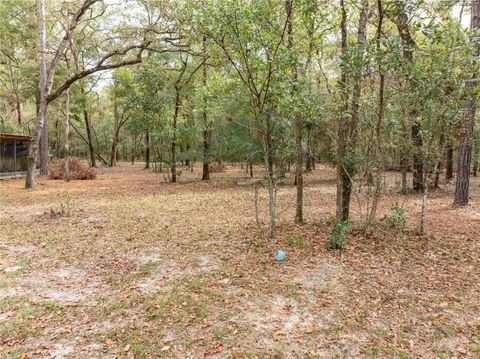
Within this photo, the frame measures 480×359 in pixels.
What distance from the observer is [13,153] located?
17141mm

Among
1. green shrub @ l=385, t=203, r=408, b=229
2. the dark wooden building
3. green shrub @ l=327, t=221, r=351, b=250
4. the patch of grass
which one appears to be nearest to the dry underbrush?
the dark wooden building

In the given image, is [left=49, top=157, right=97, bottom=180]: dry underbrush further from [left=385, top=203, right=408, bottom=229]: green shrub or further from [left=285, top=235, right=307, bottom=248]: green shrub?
[left=385, top=203, right=408, bottom=229]: green shrub

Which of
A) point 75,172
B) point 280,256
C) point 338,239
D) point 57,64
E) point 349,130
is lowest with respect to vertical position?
point 280,256

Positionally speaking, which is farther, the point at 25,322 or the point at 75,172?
the point at 75,172

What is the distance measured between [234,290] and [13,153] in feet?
61.0

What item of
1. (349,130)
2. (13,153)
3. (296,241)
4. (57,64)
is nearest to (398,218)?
(349,130)

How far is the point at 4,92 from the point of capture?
80.9 feet

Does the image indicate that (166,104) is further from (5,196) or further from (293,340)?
(293,340)

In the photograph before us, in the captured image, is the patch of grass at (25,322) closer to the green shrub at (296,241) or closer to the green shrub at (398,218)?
the green shrub at (296,241)

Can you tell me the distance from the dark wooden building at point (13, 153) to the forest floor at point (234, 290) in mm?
11889

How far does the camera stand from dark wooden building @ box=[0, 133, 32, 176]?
1627cm

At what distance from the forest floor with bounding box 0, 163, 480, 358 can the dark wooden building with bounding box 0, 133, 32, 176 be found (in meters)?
11.9

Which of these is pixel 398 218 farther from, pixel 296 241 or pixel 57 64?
pixel 57 64

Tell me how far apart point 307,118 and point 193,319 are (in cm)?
412
